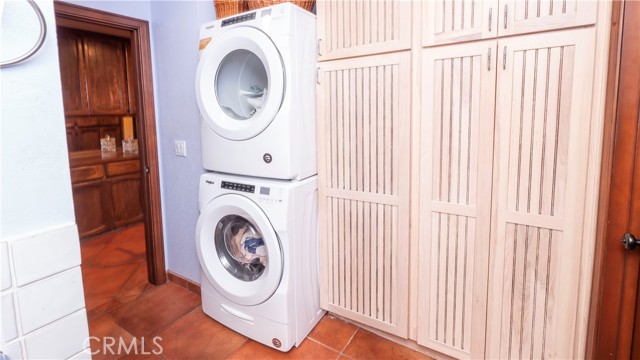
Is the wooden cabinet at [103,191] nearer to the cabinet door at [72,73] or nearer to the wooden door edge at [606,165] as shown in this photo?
the cabinet door at [72,73]

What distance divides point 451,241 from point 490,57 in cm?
79

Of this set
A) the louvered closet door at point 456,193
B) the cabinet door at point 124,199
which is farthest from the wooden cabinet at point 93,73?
the louvered closet door at point 456,193

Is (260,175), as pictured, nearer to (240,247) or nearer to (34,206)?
(240,247)

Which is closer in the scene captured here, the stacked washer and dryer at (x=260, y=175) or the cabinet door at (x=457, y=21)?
the cabinet door at (x=457, y=21)

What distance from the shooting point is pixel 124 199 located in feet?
12.8

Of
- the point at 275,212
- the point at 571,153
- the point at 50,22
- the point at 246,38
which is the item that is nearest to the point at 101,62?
the point at 246,38

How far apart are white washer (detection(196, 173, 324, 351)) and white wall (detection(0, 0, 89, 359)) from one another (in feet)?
3.42

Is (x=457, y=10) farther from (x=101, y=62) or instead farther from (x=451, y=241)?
(x=101, y=62)

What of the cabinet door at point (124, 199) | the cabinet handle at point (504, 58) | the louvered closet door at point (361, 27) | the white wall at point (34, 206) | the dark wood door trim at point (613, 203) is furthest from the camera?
the cabinet door at point (124, 199)

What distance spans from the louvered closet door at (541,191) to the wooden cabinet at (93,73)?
12.8 ft

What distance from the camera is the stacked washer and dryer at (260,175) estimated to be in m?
1.66

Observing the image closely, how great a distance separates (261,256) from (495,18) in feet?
5.08

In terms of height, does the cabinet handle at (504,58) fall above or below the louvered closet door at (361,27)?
below

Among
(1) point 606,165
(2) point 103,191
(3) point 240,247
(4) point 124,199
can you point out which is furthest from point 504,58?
(4) point 124,199
